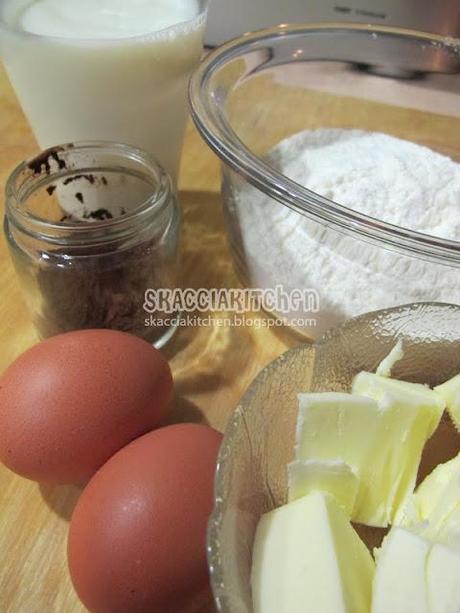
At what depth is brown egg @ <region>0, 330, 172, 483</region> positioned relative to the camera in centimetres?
57

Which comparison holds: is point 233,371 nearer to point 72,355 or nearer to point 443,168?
point 72,355

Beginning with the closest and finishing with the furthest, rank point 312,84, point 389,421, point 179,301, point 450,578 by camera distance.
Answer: point 450,578
point 389,421
point 179,301
point 312,84

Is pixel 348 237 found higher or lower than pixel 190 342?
higher

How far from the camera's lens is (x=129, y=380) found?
0.60 m

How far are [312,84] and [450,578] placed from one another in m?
0.76

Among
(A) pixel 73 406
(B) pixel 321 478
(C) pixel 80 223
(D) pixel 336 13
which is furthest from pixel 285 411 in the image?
(D) pixel 336 13

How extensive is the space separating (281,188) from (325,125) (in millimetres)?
413

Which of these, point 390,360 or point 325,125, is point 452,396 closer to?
point 390,360

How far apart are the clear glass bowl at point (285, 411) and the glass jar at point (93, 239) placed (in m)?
0.24

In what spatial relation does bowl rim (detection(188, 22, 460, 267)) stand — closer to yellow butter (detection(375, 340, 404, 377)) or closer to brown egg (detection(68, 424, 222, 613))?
yellow butter (detection(375, 340, 404, 377))

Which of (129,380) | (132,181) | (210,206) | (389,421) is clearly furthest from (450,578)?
(210,206)

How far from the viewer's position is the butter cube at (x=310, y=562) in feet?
1.45

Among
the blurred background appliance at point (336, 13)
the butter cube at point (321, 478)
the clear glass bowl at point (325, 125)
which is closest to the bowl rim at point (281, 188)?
the clear glass bowl at point (325, 125)

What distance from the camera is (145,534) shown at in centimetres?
49
